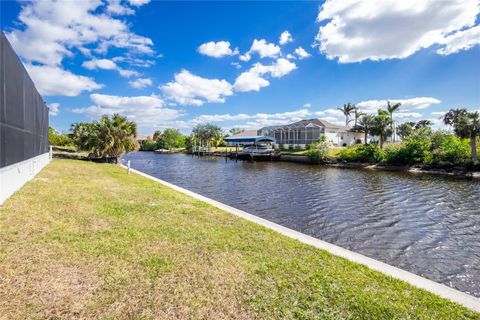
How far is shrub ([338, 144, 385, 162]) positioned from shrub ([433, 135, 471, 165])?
5762 millimetres

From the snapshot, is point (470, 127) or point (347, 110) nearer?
point (470, 127)

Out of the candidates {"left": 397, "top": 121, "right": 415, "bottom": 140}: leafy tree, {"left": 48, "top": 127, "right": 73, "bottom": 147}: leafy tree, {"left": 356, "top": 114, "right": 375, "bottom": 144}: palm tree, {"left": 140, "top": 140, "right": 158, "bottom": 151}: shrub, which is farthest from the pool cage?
{"left": 140, "top": 140, "right": 158, "bottom": 151}: shrub

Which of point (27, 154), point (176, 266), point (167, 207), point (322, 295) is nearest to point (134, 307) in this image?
point (176, 266)

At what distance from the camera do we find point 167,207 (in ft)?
28.1

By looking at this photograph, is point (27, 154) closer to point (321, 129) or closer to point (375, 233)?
point (375, 233)

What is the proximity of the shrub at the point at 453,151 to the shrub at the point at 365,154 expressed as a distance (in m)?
5.76

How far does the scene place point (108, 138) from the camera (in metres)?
28.4

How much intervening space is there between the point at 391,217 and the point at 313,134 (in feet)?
137

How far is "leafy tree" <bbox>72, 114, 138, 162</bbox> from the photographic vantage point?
28.4m

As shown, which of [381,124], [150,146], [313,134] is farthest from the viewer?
[150,146]

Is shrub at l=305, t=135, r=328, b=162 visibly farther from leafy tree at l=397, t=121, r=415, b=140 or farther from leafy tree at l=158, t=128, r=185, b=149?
leafy tree at l=158, t=128, r=185, b=149

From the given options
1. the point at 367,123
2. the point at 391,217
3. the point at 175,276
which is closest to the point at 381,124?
the point at 367,123

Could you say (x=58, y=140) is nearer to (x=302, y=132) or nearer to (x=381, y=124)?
(x=302, y=132)

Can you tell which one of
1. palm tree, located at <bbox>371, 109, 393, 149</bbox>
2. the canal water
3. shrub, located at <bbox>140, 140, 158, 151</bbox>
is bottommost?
the canal water
